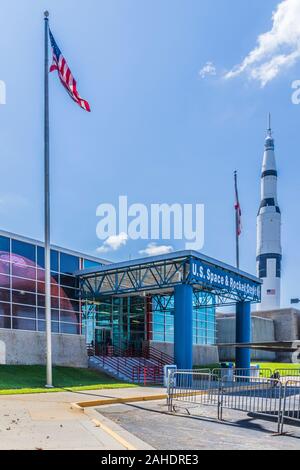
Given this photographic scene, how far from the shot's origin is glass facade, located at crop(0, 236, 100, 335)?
1022 inches

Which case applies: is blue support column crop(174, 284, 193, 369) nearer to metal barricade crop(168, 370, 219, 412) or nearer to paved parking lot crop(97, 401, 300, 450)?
metal barricade crop(168, 370, 219, 412)

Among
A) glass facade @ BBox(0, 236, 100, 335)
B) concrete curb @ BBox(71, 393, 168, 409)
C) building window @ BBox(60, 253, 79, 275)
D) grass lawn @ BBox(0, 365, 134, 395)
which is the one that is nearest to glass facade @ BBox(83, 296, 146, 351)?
glass facade @ BBox(0, 236, 100, 335)

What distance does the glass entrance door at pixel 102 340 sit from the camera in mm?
32450

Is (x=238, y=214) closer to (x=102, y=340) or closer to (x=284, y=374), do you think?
(x=284, y=374)

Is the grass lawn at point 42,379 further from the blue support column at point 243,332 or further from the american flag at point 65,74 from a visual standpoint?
the american flag at point 65,74

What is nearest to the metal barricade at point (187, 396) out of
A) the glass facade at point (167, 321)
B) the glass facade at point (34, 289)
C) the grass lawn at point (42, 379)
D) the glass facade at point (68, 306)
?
the grass lawn at point (42, 379)

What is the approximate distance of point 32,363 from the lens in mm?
26438

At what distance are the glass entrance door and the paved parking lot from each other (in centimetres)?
1852

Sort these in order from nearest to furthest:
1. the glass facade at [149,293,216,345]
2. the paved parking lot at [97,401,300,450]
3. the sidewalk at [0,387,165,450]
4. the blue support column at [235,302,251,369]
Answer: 1. the sidewalk at [0,387,165,450]
2. the paved parking lot at [97,401,300,450]
3. the blue support column at [235,302,251,369]
4. the glass facade at [149,293,216,345]

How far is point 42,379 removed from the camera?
73.9ft

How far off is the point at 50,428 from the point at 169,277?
2107 cm

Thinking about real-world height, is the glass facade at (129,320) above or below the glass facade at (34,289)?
below

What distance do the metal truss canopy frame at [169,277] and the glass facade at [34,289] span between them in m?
1.15
